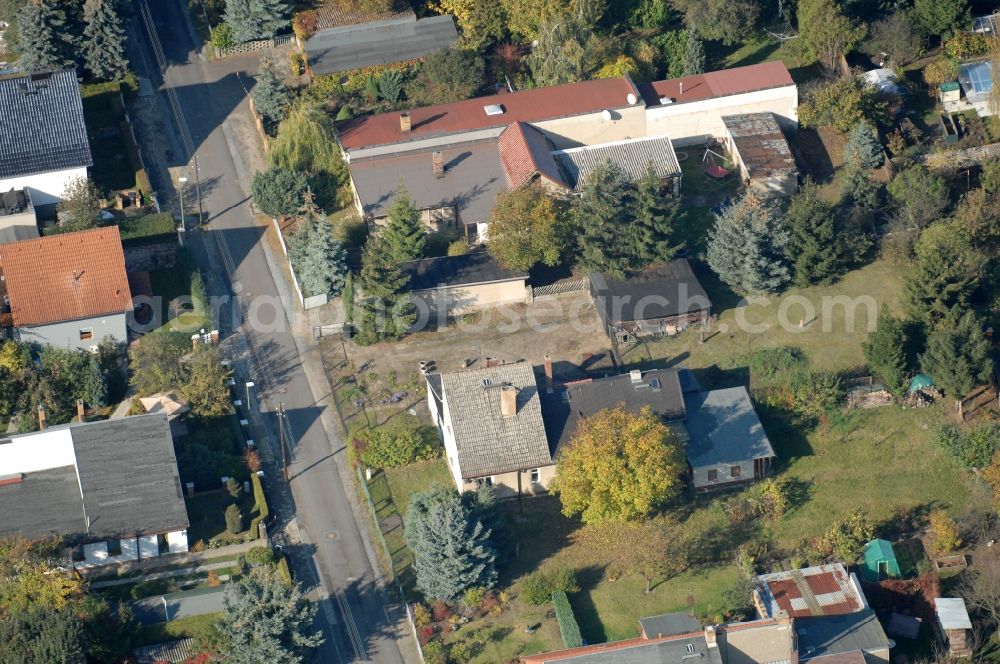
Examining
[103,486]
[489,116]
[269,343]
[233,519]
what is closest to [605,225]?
[489,116]

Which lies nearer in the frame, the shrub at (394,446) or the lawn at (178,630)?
the lawn at (178,630)

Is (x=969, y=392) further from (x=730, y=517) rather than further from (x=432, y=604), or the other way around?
(x=432, y=604)

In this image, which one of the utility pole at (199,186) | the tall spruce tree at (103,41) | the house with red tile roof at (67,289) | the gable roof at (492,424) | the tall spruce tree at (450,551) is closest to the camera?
the tall spruce tree at (450,551)

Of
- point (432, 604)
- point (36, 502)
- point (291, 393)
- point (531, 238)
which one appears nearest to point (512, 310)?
point (531, 238)

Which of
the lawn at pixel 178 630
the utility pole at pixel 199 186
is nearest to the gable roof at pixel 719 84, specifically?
the utility pole at pixel 199 186

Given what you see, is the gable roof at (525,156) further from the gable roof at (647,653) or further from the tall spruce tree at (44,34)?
the gable roof at (647,653)
